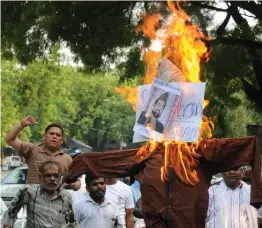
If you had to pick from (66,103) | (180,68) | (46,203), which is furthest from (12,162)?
(180,68)

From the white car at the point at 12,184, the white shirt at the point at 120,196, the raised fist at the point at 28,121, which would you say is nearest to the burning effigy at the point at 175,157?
the raised fist at the point at 28,121

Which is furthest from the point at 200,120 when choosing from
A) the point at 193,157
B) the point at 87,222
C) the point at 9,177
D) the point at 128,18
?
the point at 9,177

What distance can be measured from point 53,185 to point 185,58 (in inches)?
60.8

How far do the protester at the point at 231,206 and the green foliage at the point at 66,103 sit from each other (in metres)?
8.97

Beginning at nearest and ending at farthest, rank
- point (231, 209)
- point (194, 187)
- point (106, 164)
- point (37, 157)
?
point (194, 187) → point (106, 164) → point (37, 157) → point (231, 209)

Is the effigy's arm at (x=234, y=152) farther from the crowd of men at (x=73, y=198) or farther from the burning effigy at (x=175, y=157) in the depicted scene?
the crowd of men at (x=73, y=198)

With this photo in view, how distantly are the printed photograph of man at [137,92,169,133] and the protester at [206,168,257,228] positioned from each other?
206cm

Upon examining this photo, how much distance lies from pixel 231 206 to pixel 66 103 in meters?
38.6

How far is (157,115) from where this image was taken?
19.9 feet

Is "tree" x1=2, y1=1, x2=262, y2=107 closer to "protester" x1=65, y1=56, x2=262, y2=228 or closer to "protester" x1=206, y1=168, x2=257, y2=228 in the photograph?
"protester" x1=206, y1=168, x2=257, y2=228

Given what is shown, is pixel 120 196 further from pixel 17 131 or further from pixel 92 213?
pixel 17 131

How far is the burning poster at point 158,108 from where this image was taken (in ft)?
19.7

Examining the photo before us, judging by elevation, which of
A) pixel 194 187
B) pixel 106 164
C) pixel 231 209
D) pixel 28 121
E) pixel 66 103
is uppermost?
pixel 66 103

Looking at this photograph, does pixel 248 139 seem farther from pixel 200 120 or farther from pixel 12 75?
pixel 12 75
